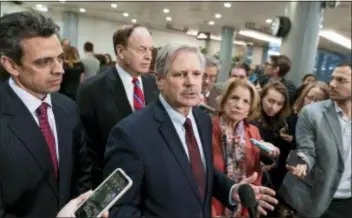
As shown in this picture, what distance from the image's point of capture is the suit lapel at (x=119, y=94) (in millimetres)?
2041

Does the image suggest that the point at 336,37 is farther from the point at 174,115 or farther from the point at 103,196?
the point at 103,196

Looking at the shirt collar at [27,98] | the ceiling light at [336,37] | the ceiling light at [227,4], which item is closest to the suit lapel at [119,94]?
the shirt collar at [27,98]

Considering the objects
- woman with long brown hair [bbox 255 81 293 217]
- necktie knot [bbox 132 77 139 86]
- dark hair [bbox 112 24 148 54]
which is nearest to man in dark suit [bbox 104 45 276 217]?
necktie knot [bbox 132 77 139 86]

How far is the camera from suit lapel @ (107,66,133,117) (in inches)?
80.4

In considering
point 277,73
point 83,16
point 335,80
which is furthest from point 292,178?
point 83,16

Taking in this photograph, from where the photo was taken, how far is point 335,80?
2273mm

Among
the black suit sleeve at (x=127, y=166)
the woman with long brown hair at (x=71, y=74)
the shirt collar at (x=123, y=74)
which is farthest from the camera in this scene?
the woman with long brown hair at (x=71, y=74)

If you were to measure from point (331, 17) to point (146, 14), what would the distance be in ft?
22.7

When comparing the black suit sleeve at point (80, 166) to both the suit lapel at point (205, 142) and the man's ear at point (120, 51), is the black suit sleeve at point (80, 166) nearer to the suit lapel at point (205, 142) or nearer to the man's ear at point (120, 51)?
the suit lapel at point (205, 142)

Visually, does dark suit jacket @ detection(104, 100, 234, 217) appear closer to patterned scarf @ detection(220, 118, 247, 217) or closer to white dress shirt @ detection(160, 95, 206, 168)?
white dress shirt @ detection(160, 95, 206, 168)

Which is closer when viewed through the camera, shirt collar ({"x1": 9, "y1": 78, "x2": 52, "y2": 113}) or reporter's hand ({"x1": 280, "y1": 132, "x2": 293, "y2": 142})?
shirt collar ({"x1": 9, "y1": 78, "x2": 52, "y2": 113})

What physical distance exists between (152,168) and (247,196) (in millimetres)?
378

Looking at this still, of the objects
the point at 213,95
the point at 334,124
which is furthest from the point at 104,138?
the point at 213,95

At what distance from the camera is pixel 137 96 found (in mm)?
2137
